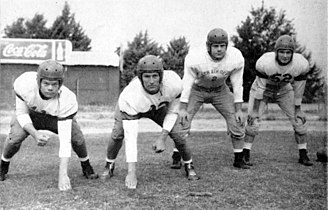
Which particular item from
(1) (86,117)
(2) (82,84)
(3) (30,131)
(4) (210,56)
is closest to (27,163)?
(3) (30,131)

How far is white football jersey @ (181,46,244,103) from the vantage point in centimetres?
487

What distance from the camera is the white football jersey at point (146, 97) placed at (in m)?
4.07

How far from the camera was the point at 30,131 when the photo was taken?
393 cm

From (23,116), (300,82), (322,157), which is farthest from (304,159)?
(23,116)

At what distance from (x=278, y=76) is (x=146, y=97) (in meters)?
1.94

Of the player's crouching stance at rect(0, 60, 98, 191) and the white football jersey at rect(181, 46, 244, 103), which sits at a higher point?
the white football jersey at rect(181, 46, 244, 103)

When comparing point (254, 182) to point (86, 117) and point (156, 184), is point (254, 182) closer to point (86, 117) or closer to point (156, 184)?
point (156, 184)

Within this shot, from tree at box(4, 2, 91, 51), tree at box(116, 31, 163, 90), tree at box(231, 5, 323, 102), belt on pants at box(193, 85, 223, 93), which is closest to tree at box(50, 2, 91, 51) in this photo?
tree at box(4, 2, 91, 51)

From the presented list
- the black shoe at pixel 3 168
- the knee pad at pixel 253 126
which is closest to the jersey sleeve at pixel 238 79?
the knee pad at pixel 253 126

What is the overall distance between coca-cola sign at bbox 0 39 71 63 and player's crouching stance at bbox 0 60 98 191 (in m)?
16.1

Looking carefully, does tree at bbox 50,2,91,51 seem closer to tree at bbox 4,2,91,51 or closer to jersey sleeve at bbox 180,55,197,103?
tree at bbox 4,2,91,51

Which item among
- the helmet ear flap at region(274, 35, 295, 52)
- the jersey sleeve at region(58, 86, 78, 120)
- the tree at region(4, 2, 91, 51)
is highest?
the tree at region(4, 2, 91, 51)

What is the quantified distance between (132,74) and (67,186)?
22398mm

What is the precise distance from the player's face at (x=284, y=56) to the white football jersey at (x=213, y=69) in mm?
531
